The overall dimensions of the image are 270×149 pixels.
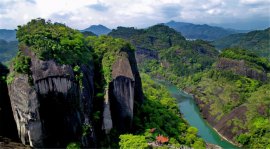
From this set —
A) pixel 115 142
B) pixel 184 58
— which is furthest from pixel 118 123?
pixel 184 58

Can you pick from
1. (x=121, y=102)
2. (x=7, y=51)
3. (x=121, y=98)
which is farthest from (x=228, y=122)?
(x=7, y=51)

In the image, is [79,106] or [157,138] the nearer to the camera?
[79,106]

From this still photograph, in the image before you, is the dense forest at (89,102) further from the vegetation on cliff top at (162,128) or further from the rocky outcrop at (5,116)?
the rocky outcrop at (5,116)

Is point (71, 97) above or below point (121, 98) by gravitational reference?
above

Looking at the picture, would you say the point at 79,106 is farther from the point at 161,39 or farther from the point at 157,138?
the point at 161,39

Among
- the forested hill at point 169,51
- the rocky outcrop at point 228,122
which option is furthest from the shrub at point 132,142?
the forested hill at point 169,51

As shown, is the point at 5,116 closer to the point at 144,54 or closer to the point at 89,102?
the point at 89,102
